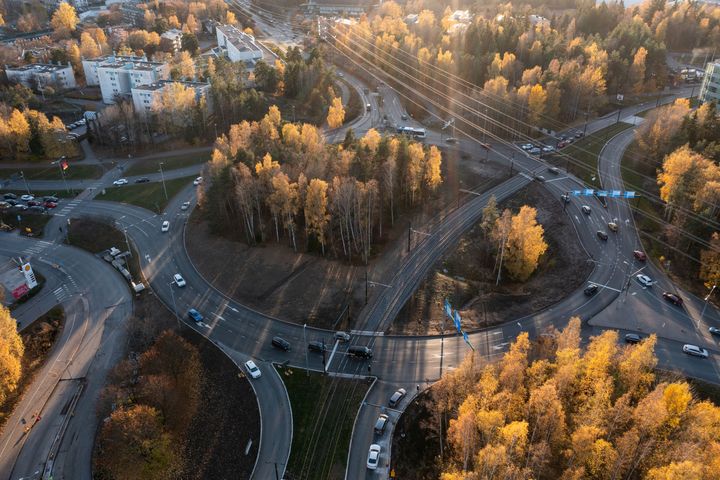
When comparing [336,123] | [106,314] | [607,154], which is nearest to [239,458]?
[106,314]

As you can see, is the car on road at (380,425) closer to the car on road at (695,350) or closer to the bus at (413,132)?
the car on road at (695,350)

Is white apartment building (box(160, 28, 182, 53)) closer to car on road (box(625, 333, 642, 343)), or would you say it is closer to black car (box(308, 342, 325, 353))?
black car (box(308, 342, 325, 353))

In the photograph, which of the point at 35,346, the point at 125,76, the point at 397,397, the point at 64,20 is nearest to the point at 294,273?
the point at 397,397

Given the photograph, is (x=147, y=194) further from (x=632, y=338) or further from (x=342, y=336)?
(x=632, y=338)

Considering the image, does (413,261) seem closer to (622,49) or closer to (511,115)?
(511,115)

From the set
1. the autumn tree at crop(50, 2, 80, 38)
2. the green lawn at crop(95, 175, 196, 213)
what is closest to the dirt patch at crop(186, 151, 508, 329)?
the green lawn at crop(95, 175, 196, 213)

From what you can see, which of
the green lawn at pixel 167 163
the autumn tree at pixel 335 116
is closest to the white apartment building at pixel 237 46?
the autumn tree at pixel 335 116

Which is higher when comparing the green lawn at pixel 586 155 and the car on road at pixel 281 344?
the green lawn at pixel 586 155
